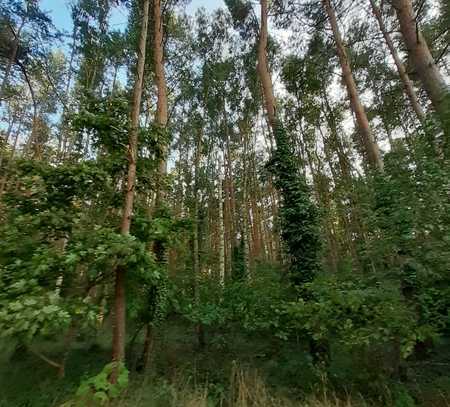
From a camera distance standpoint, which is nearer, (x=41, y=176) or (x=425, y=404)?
(x=41, y=176)

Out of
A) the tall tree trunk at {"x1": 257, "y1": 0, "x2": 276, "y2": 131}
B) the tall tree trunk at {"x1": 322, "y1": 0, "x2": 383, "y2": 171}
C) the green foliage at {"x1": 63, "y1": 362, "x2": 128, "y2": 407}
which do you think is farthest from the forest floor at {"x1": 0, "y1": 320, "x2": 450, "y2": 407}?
the tall tree trunk at {"x1": 257, "y1": 0, "x2": 276, "y2": 131}

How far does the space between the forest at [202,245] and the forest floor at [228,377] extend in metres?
0.05

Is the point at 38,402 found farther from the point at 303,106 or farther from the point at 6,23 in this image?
the point at 303,106

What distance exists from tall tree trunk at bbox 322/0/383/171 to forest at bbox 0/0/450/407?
5cm

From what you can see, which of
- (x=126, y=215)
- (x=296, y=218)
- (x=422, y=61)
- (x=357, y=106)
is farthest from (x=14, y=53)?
(x=422, y=61)

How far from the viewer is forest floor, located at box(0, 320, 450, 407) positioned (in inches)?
150

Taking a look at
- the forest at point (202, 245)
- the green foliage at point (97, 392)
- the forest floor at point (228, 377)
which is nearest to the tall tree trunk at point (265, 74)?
the forest at point (202, 245)

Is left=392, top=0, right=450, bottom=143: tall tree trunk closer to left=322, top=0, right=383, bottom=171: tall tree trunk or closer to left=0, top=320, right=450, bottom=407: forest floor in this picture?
left=322, top=0, right=383, bottom=171: tall tree trunk

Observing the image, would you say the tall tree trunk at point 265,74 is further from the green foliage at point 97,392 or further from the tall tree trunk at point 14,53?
the tall tree trunk at point 14,53

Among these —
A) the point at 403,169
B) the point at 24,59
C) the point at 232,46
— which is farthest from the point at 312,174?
the point at 24,59

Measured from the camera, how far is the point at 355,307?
3.35 metres

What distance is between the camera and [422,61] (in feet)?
13.6

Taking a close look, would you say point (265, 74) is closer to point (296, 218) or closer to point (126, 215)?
point (296, 218)

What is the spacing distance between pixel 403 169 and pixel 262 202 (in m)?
12.2
